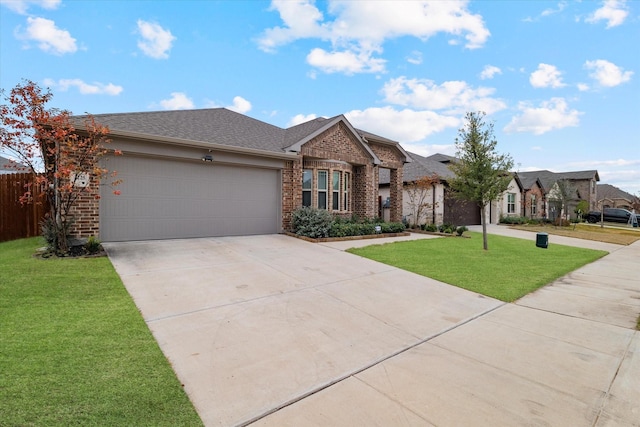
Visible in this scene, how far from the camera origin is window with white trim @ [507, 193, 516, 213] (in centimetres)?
2673

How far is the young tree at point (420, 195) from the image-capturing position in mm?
18344

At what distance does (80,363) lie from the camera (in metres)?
2.91

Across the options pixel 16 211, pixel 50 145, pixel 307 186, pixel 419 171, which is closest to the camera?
pixel 50 145

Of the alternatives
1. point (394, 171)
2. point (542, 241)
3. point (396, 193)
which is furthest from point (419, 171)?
point (542, 241)

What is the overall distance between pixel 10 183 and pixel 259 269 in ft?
31.4

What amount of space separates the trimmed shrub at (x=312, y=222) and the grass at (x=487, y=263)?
1.94 meters

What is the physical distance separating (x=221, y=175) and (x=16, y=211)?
674 cm

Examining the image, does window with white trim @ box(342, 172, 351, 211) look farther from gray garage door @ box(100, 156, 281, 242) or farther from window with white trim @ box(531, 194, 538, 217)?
window with white trim @ box(531, 194, 538, 217)

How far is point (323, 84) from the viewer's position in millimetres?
17281

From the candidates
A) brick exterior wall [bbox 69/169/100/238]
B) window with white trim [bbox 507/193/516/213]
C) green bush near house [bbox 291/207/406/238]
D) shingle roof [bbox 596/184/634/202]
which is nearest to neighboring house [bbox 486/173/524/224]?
window with white trim [bbox 507/193/516/213]

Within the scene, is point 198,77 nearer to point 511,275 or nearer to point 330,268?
point 330,268

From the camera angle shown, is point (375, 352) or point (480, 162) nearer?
point (375, 352)

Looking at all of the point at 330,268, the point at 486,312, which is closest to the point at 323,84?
the point at 330,268

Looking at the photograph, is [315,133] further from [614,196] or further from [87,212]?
[614,196]
